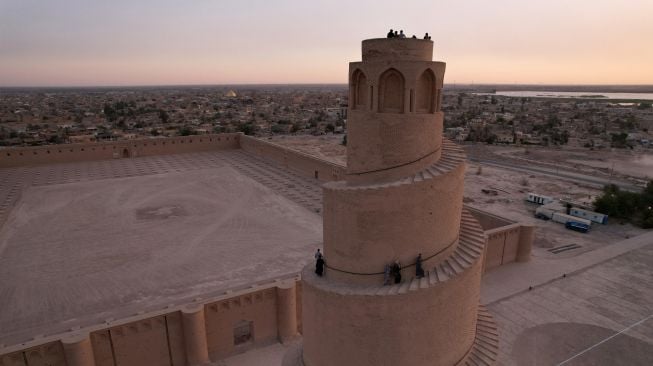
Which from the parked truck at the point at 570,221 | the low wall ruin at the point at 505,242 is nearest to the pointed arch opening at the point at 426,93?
the low wall ruin at the point at 505,242

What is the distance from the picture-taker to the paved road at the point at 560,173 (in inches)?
1271

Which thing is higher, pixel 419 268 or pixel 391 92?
pixel 391 92

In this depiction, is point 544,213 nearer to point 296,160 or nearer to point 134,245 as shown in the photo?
point 296,160

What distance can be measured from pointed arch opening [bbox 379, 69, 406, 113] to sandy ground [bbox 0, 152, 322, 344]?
9448 mm

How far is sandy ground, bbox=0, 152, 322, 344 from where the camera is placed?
39.3 feet

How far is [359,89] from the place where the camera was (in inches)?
212

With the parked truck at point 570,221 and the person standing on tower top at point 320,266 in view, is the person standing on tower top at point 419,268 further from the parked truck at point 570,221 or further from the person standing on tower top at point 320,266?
the parked truck at point 570,221

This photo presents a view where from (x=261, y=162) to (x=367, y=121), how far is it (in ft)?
84.7

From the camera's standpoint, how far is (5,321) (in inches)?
434

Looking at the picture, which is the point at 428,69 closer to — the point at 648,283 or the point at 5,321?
the point at 5,321

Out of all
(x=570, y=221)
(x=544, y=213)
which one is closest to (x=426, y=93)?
(x=570, y=221)

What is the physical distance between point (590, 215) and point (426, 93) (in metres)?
21.6

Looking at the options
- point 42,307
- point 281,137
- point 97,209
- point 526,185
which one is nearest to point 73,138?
point 281,137

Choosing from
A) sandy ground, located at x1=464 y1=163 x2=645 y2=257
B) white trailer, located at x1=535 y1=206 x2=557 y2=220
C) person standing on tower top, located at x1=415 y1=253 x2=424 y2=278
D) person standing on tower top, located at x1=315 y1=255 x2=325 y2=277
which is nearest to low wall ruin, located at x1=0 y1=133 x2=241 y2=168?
sandy ground, located at x1=464 y1=163 x2=645 y2=257
